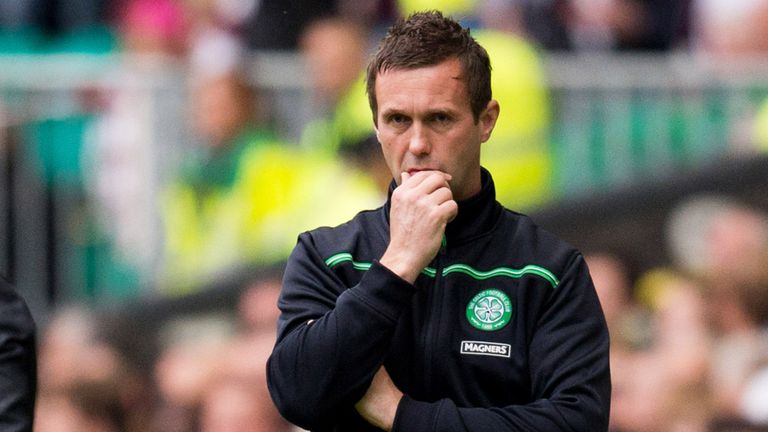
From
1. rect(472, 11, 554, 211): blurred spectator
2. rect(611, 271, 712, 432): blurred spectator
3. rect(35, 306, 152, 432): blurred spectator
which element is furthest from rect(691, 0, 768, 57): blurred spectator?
rect(35, 306, 152, 432): blurred spectator

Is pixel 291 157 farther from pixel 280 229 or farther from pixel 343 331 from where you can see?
pixel 343 331

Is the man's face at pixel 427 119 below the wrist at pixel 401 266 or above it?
above

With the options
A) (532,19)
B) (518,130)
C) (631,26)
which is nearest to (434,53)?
(518,130)

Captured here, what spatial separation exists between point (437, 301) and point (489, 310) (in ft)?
0.39

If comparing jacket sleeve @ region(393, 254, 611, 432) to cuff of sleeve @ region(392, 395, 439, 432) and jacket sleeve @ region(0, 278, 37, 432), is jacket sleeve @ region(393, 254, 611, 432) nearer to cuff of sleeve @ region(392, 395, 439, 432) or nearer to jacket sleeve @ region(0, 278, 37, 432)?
cuff of sleeve @ region(392, 395, 439, 432)

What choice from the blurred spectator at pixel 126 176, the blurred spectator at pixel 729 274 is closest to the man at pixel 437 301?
the blurred spectator at pixel 729 274

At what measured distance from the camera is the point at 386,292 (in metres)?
3.92

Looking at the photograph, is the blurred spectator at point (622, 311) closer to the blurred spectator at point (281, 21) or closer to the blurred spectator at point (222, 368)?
the blurred spectator at point (222, 368)

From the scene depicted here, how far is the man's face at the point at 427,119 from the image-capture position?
404 centimetres

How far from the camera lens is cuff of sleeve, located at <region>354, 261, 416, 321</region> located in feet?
12.8

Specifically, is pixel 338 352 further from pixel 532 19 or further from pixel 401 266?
pixel 532 19

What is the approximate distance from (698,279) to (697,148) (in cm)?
85

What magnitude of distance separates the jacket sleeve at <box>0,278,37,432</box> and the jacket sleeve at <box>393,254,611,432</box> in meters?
0.94

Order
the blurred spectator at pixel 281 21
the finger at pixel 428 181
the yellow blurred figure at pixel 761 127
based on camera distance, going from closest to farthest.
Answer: the finger at pixel 428 181, the yellow blurred figure at pixel 761 127, the blurred spectator at pixel 281 21
